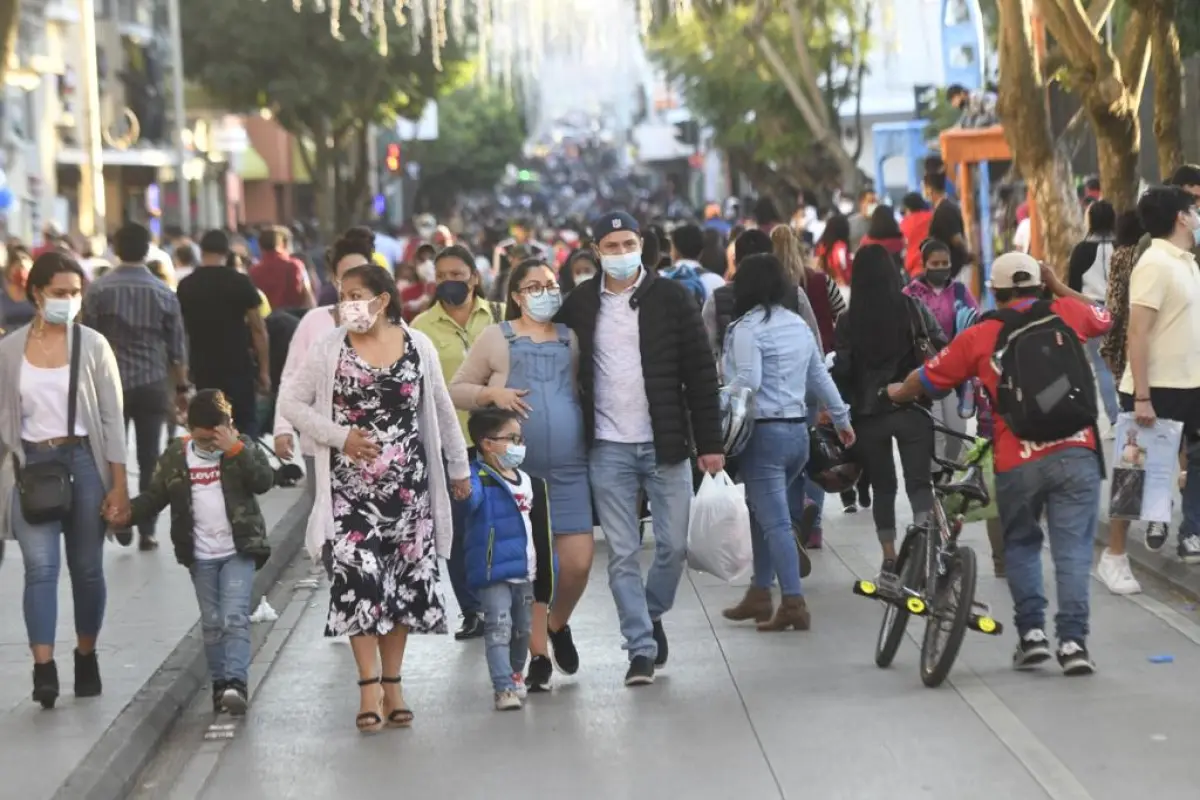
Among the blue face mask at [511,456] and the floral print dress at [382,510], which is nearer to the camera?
the floral print dress at [382,510]

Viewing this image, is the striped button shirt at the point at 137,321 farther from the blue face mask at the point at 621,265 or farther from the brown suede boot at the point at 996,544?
the blue face mask at the point at 621,265

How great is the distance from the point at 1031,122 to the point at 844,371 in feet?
27.2

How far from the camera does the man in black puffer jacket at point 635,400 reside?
9492 mm

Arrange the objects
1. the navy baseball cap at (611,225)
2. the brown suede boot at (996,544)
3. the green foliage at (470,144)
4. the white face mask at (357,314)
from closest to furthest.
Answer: the white face mask at (357,314), the navy baseball cap at (611,225), the brown suede boot at (996,544), the green foliage at (470,144)

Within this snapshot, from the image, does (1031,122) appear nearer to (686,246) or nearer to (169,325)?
(686,246)

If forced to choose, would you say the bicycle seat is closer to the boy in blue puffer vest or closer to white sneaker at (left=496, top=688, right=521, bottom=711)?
the boy in blue puffer vest

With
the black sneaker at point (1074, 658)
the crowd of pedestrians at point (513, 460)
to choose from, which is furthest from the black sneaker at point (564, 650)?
the black sneaker at point (1074, 658)

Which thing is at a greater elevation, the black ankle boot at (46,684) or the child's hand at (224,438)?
the child's hand at (224,438)

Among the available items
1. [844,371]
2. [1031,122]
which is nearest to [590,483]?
[844,371]

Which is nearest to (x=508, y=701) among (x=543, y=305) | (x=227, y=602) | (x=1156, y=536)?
(x=227, y=602)

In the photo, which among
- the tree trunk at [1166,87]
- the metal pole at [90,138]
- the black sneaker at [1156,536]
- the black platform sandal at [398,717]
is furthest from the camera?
the metal pole at [90,138]

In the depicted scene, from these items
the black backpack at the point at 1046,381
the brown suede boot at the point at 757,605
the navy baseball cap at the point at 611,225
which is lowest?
the brown suede boot at the point at 757,605

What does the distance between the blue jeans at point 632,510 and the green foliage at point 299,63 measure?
1764 inches

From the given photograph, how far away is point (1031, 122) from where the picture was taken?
19.4 metres
